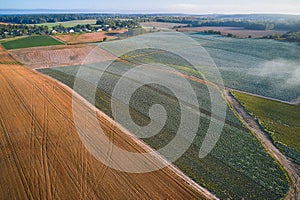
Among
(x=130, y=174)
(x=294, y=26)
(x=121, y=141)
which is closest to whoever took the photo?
(x=130, y=174)

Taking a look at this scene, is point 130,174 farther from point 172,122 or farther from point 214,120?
point 214,120

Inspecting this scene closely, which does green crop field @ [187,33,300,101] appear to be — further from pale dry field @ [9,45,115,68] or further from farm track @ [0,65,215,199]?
pale dry field @ [9,45,115,68]

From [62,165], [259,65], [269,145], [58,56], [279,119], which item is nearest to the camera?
[62,165]

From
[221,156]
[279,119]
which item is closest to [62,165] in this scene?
[221,156]

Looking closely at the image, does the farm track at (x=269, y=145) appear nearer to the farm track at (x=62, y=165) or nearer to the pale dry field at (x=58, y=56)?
the farm track at (x=62, y=165)

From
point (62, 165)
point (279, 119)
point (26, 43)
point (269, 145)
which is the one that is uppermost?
point (26, 43)

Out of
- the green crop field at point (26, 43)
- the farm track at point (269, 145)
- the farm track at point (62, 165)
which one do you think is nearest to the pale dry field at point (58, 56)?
the green crop field at point (26, 43)

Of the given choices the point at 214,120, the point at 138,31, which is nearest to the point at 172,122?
the point at 214,120

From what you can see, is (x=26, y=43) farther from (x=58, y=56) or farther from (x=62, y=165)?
(x=62, y=165)
